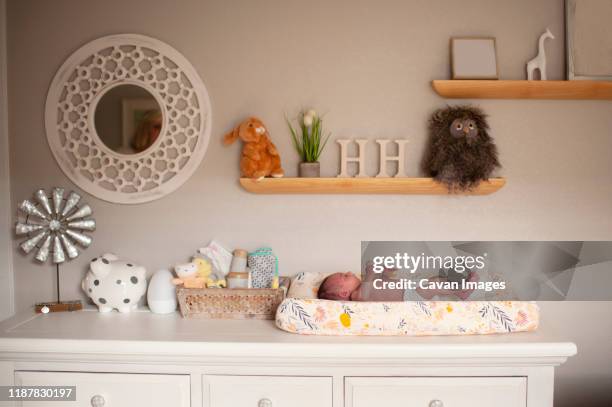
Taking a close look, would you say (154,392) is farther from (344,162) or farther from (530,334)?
(530,334)

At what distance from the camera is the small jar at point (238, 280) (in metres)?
2.13

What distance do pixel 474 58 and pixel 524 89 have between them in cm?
24

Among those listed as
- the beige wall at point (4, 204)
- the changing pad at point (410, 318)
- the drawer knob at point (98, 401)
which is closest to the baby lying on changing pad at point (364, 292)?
the changing pad at point (410, 318)

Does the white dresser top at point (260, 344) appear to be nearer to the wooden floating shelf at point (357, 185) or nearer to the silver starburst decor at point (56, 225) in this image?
the silver starburst decor at point (56, 225)

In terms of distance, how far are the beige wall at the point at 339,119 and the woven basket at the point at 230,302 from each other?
291 millimetres

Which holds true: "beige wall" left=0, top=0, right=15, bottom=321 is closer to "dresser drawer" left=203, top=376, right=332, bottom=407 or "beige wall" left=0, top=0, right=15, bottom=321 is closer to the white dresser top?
the white dresser top

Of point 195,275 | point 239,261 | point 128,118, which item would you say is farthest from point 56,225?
point 239,261

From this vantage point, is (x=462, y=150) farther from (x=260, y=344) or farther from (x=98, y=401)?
(x=98, y=401)

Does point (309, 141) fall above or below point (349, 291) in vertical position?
above

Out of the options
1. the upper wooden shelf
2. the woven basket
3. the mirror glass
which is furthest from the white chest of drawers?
the upper wooden shelf

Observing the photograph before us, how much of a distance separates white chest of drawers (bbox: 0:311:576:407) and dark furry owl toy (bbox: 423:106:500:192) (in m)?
0.65

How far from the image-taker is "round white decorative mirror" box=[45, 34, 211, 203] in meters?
2.25

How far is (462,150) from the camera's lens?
2133mm

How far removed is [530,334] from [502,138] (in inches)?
33.8
